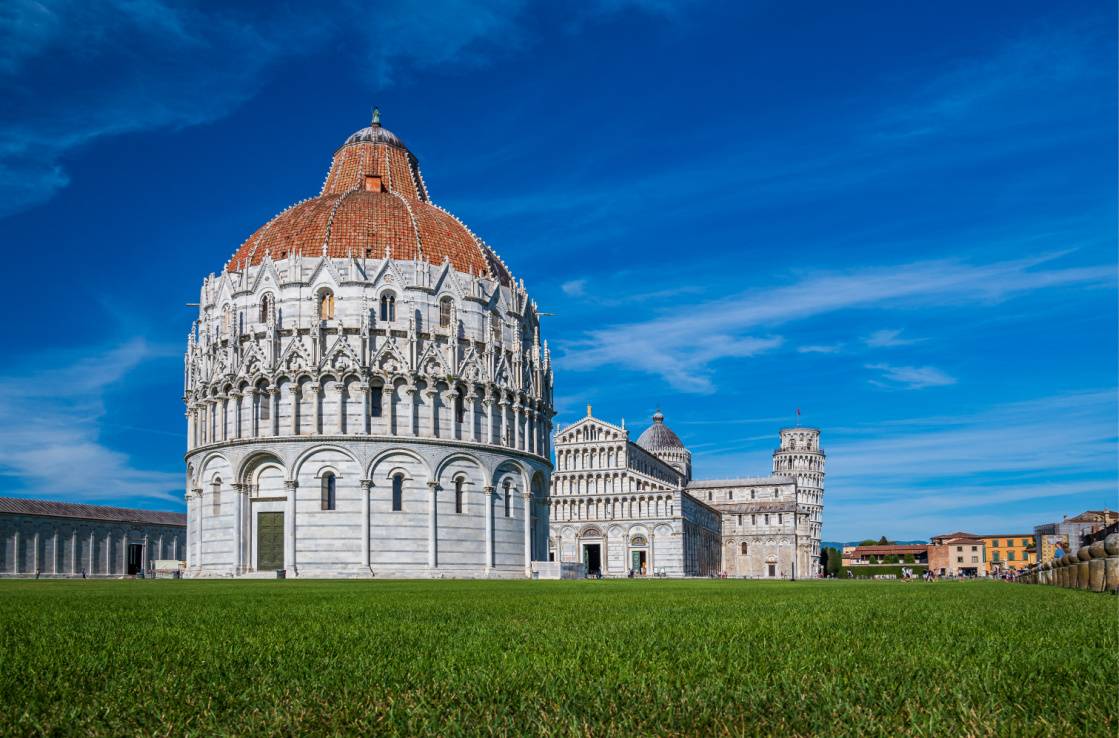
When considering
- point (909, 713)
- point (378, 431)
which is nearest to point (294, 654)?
point (909, 713)

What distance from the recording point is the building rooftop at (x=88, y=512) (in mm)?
81688

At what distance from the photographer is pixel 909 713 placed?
396cm

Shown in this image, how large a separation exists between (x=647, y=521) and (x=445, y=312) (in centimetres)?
5658

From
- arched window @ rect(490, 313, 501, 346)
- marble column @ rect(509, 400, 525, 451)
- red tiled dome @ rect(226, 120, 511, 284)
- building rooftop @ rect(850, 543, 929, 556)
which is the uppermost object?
red tiled dome @ rect(226, 120, 511, 284)

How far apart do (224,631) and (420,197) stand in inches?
2396

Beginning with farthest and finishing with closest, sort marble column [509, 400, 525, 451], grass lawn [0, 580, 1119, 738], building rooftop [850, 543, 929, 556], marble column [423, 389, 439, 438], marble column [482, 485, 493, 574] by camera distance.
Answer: building rooftop [850, 543, 929, 556] < marble column [509, 400, 525, 451] < marble column [482, 485, 493, 574] < marble column [423, 389, 439, 438] < grass lawn [0, 580, 1119, 738]

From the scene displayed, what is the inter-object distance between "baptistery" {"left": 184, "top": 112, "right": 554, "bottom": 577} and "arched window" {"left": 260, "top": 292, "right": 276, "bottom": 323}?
107 mm

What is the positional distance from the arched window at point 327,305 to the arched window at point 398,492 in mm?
9061

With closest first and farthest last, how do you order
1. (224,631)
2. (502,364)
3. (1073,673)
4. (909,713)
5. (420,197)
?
(909,713) < (1073,673) < (224,631) < (502,364) < (420,197)

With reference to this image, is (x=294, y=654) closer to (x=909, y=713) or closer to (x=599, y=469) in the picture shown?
(x=909, y=713)

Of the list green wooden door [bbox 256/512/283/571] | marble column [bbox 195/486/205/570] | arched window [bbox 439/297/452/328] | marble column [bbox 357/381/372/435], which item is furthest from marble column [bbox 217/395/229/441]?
arched window [bbox 439/297/452/328]

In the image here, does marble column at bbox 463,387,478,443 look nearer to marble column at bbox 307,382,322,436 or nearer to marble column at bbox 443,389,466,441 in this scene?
marble column at bbox 443,389,466,441

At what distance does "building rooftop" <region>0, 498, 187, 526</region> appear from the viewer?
81.7m

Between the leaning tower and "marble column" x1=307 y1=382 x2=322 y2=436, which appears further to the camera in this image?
the leaning tower
